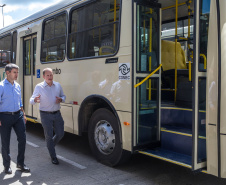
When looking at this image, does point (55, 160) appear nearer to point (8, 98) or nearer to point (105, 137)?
point (105, 137)

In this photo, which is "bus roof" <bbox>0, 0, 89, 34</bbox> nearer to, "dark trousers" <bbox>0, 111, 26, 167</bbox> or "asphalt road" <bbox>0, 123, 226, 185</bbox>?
"dark trousers" <bbox>0, 111, 26, 167</bbox>

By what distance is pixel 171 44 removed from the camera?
22.0ft

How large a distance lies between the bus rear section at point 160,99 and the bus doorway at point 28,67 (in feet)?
11.6

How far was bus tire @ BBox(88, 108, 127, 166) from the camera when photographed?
4.78 metres

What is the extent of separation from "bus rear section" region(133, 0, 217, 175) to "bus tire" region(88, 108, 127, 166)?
1.43 ft

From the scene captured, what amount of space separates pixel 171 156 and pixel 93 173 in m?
1.35

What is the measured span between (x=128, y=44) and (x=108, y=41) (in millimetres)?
545

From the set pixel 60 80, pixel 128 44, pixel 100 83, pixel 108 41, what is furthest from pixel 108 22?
pixel 60 80

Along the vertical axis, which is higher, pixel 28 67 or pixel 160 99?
pixel 28 67

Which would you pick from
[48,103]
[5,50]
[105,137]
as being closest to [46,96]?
[48,103]

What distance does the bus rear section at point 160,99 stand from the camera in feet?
12.0

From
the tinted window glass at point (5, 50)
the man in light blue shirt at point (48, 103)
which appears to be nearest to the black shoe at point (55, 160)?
the man in light blue shirt at point (48, 103)

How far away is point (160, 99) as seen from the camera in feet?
15.8

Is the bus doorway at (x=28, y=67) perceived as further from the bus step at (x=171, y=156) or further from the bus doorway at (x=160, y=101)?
the bus step at (x=171, y=156)
